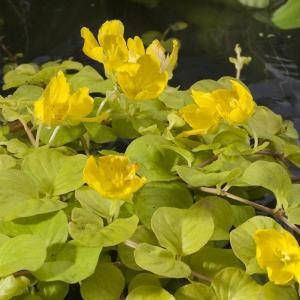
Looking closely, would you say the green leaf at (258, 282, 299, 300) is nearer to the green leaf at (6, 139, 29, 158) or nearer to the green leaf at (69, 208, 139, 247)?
the green leaf at (69, 208, 139, 247)

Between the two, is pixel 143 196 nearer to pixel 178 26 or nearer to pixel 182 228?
pixel 182 228

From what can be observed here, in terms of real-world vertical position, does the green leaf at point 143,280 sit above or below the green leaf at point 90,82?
below

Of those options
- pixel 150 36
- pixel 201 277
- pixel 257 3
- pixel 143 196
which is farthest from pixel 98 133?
pixel 257 3

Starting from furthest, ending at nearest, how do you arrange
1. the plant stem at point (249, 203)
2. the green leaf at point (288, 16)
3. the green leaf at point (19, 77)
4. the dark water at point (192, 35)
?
1. the green leaf at point (288, 16)
2. the dark water at point (192, 35)
3. the green leaf at point (19, 77)
4. the plant stem at point (249, 203)

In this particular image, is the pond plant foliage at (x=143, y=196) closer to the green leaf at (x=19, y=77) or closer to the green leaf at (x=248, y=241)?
the green leaf at (x=248, y=241)

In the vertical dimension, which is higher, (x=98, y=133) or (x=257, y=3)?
(x=98, y=133)

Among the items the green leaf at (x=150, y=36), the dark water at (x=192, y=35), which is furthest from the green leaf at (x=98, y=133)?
the green leaf at (x=150, y=36)

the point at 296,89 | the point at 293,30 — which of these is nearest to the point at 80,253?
the point at 296,89
